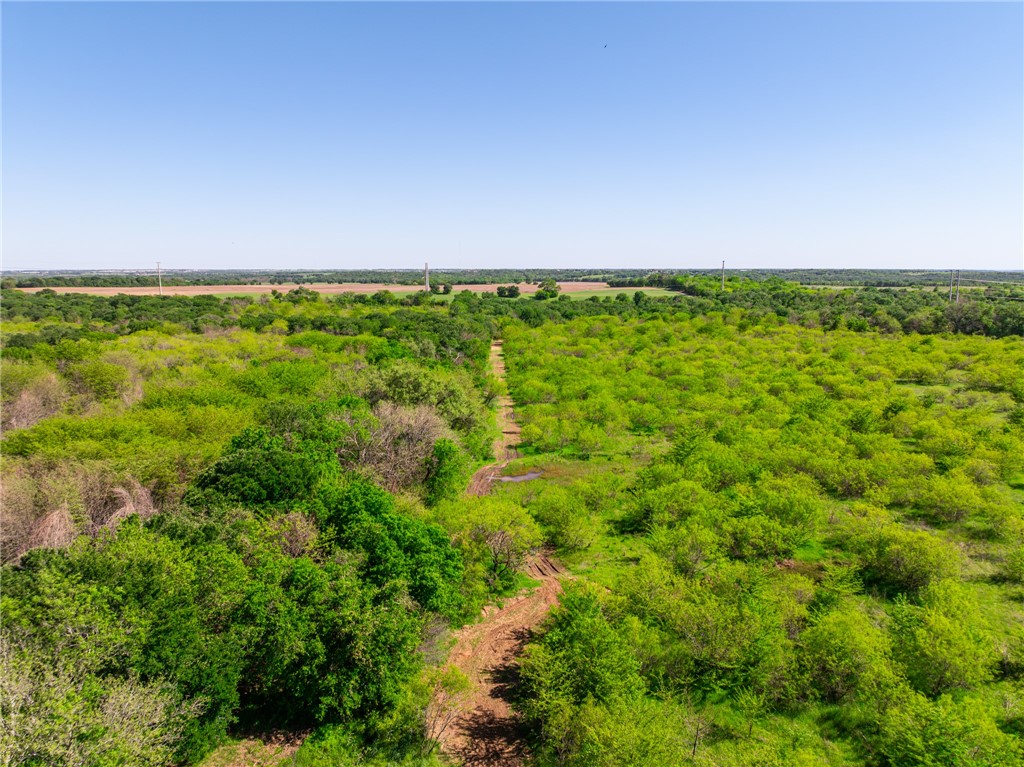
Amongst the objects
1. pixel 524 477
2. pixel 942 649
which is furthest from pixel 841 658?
pixel 524 477

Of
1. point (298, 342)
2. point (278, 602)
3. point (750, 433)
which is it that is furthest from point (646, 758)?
point (298, 342)

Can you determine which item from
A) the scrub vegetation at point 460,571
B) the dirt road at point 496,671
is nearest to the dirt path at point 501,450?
the scrub vegetation at point 460,571

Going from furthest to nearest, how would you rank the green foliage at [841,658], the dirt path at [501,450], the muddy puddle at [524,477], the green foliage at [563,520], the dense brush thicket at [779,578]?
1. the muddy puddle at [524,477]
2. the dirt path at [501,450]
3. the green foliage at [563,520]
4. the green foliage at [841,658]
5. the dense brush thicket at [779,578]

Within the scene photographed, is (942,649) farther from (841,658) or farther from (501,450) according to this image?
(501,450)

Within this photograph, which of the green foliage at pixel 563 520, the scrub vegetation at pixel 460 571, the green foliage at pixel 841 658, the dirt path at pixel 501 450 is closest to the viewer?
the scrub vegetation at pixel 460 571

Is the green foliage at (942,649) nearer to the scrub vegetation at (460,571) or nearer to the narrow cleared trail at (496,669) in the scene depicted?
the scrub vegetation at (460,571)

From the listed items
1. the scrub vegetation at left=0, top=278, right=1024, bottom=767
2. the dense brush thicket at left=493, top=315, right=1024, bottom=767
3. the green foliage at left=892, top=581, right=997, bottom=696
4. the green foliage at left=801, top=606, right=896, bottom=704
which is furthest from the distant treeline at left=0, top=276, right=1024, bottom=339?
the green foliage at left=892, top=581, right=997, bottom=696

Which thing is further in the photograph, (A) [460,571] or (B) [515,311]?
(B) [515,311]
